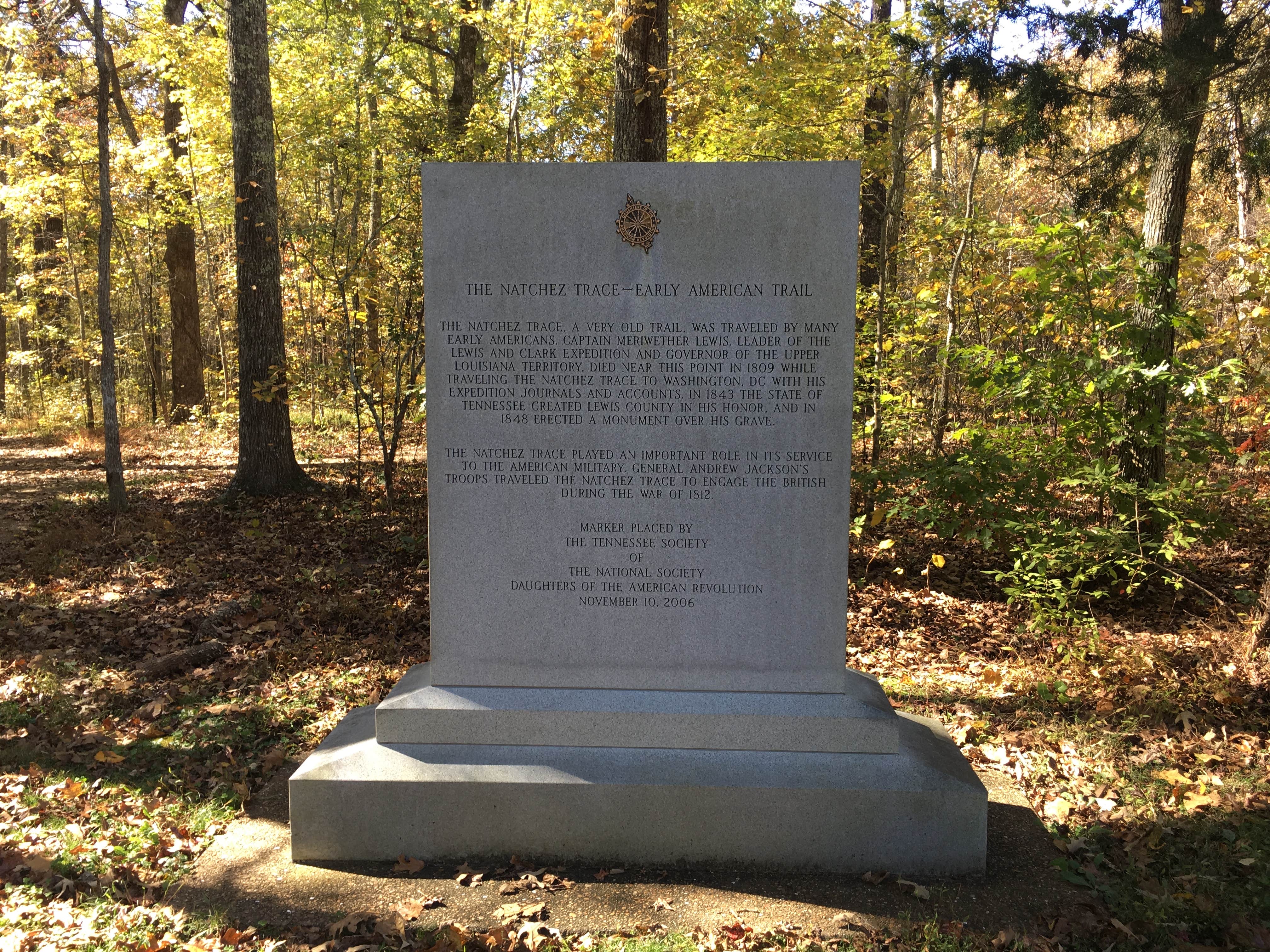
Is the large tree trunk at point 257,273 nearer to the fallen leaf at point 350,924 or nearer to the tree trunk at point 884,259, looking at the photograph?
the tree trunk at point 884,259

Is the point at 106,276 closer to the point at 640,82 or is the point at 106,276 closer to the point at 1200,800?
the point at 640,82

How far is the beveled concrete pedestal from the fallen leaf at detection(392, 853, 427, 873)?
0.05m

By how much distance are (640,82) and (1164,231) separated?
5427 mm

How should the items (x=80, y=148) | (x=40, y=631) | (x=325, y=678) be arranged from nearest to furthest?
(x=325, y=678) → (x=40, y=631) → (x=80, y=148)

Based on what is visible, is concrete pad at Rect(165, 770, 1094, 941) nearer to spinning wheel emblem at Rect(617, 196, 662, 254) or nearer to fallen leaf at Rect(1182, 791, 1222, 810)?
fallen leaf at Rect(1182, 791, 1222, 810)

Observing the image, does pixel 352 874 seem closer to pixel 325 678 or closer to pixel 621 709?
pixel 621 709

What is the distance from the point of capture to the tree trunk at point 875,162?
34.9ft

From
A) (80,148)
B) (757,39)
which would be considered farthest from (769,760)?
(80,148)

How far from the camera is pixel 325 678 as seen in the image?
636 cm

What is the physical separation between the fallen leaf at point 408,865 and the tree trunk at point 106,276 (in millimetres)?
8020

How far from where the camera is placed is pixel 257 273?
36.3ft

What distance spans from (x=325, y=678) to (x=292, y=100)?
1082 centimetres

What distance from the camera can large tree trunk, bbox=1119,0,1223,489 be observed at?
247 inches

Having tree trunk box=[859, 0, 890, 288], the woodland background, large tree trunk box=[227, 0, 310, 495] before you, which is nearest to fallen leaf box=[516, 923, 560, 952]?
the woodland background
